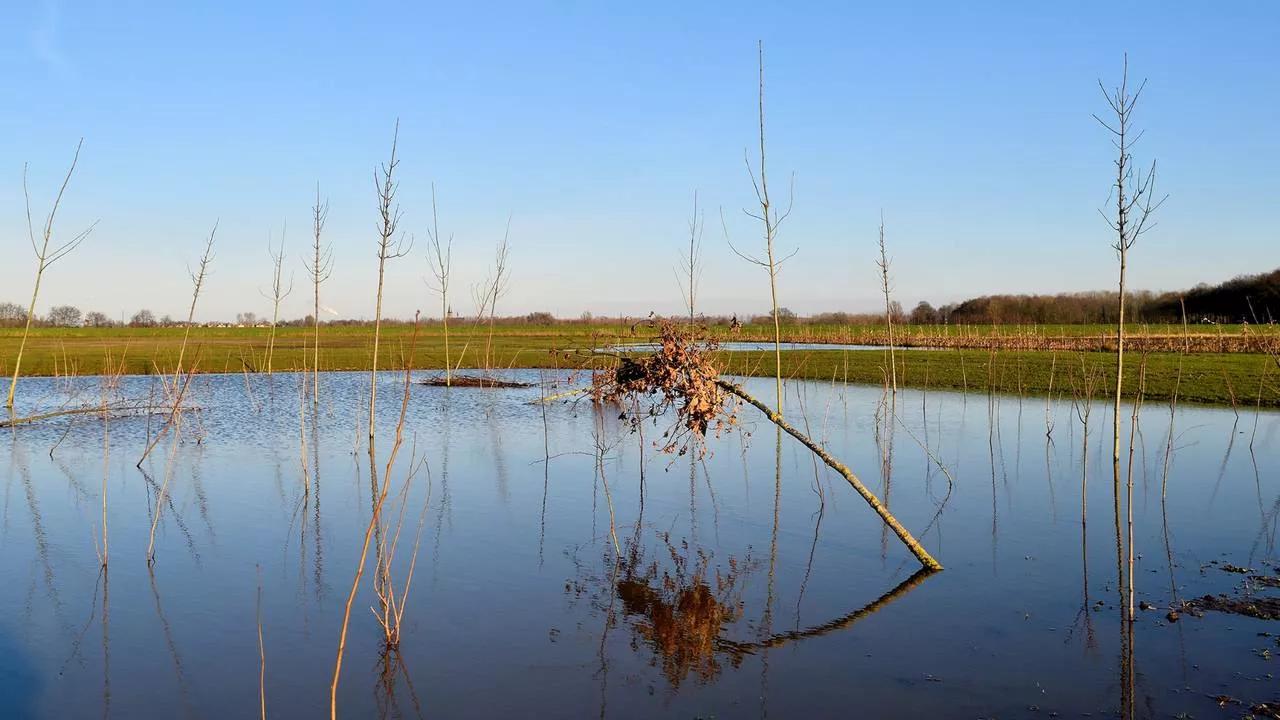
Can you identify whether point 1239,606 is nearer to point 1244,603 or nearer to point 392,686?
point 1244,603

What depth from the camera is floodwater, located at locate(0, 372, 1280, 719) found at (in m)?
6.95

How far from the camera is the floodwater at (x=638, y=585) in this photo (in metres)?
6.95

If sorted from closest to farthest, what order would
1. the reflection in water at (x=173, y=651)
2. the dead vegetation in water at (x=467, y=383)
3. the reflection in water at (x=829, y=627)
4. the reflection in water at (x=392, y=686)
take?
the reflection in water at (x=392, y=686)
the reflection in water at (x=173, y=651)
the reflection in water at (x=829, y=627)
the dead vegetation in water at (x=467, y=383)

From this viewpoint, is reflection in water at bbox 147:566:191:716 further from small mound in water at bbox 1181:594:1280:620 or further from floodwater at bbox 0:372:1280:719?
small mound in water at bbox 1181:594:1280:620

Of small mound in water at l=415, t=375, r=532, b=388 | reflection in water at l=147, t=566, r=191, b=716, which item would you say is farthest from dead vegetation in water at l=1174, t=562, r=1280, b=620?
small mound in water at l=415, t=375, r=532, b=388

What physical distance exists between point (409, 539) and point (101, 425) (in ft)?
47.3

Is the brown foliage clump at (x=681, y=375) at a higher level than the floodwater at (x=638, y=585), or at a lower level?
higher

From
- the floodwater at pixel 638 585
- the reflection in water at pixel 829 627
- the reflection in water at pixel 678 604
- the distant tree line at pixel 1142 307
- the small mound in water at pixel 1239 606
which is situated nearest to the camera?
the floodwater at pixel 638 585

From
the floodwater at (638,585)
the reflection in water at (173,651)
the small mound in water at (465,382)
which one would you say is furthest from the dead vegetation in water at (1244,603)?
the small mound in water at (465,382)

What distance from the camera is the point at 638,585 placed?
959 cm

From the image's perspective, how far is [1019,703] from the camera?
6.71 m

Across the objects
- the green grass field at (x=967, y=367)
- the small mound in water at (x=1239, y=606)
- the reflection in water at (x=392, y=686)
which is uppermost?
the green grass field at (x=967, y=367)

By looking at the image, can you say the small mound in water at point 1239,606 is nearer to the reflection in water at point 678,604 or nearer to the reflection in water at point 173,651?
the reflection in water at point 678,604

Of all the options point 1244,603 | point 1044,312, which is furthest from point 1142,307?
point 1244,603
